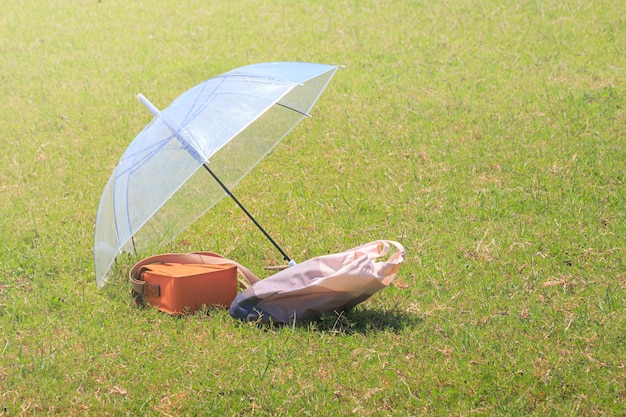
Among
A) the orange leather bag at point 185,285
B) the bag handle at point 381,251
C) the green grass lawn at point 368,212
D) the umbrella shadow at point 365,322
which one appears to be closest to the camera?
the green grass lawn at point 368,212

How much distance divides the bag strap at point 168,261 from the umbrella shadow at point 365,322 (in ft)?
2.02

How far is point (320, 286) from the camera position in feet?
14.6

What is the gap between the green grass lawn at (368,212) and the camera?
4145mm

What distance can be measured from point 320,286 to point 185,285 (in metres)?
0.85

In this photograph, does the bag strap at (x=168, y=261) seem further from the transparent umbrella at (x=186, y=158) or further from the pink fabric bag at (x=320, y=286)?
the pink fabric bag at (x=320, y=286)

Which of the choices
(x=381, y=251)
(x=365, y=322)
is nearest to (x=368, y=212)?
(x=381, y=251)

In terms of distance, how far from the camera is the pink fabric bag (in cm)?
437

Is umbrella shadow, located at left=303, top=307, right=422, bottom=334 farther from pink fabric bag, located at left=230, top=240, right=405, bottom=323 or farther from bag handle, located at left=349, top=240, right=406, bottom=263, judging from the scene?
bag handle, located at left=349, top=240, right=406, bottom=263

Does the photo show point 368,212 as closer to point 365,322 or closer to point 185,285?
point 365,322

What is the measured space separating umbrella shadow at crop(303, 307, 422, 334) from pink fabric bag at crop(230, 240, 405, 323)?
0.06m

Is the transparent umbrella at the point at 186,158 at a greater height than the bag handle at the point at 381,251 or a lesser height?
greater

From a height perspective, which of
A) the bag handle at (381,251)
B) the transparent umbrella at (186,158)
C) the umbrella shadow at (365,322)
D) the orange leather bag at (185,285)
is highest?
the transparent umbrella at (186,158)

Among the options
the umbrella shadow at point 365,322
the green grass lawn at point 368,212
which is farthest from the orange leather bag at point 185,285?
the umbrella shadow at point 365,322

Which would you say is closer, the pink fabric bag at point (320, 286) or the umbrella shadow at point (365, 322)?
the pink fabric bag at point (320, 286)
